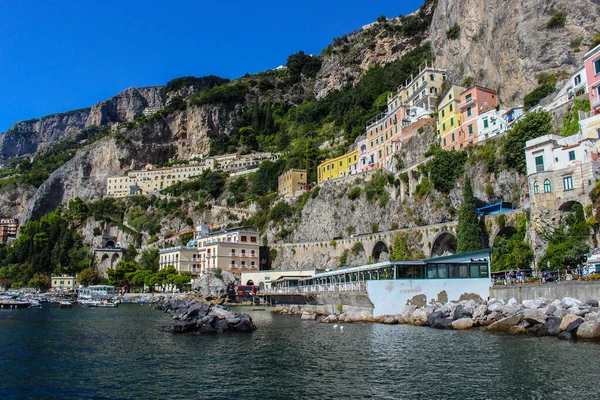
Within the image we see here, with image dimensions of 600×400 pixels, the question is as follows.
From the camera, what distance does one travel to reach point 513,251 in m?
31.8

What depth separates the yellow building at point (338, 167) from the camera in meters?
68.0

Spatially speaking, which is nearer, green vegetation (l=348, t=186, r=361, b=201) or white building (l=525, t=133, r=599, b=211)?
white building (l=525, t=133, r=599, b=211)

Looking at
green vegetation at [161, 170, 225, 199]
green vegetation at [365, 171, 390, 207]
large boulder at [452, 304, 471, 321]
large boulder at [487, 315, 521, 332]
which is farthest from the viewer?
green vegetation at [161, 170, 225, 199]

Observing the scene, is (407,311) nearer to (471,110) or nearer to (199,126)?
(471,110)

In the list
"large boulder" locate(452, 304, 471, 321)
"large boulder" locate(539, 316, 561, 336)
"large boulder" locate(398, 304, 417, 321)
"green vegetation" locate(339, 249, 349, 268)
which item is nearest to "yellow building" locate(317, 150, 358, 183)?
"green vegetation" locate(339, 249, 349, 268)

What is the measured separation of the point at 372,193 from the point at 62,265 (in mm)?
71406

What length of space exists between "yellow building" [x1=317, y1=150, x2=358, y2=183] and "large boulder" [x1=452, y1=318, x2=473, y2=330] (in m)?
41.6

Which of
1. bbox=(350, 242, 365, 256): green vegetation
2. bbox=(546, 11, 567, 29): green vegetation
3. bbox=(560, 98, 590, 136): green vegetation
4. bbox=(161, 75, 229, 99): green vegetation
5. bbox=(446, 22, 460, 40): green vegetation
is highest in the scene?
bbox=(161, 75, 229, 99): green vegetation

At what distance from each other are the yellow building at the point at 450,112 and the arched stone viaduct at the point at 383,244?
13.0 m

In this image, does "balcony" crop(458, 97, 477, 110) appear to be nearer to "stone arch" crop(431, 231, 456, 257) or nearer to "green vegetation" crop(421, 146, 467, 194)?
"green vegetation" crop(421, 146, 467, 194)

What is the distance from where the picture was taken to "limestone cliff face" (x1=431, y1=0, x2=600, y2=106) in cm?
4328

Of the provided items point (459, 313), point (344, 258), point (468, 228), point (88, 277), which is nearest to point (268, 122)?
point (88, 277)

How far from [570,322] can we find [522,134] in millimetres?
20896

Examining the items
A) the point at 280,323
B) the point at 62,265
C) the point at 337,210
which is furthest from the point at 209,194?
the point at 280,323
